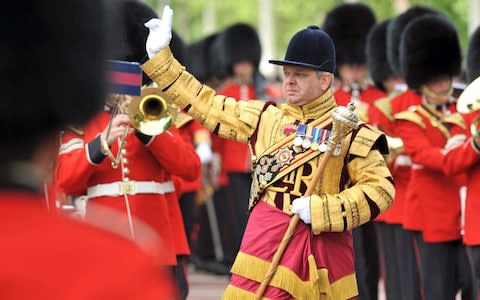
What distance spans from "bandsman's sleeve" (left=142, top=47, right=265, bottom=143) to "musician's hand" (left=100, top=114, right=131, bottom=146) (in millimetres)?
333

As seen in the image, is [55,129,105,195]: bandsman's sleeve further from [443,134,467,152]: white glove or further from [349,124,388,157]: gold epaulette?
[443,134,467,152]: white glove

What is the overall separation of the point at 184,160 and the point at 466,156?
163cm

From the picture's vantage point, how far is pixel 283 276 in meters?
5.32

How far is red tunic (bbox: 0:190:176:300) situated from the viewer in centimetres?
188

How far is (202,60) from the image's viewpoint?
→ 16719 millimetres

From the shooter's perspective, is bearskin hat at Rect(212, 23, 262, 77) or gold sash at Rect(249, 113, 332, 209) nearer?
gold sash at Rect(249, 113, 332, 209)

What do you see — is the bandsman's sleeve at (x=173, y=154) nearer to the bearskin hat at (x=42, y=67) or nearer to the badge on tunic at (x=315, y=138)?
the badge on tunic at (x=315, y=138)

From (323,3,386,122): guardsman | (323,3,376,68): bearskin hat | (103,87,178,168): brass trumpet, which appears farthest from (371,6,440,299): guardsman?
(103,87,178,168): brass trumpet

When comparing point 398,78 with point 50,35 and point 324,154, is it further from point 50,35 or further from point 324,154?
point 50,35

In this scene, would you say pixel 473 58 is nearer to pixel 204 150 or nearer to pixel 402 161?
pixel 402 161

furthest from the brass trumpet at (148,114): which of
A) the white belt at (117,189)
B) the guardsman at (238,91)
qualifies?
the guardsman at (238,91)

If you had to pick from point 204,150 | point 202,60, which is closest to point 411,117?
point 204,150

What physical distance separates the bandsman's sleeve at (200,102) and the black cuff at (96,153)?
1.48 ft

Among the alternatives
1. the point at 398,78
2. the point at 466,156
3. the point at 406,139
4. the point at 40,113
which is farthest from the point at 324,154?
the point at 398,78
